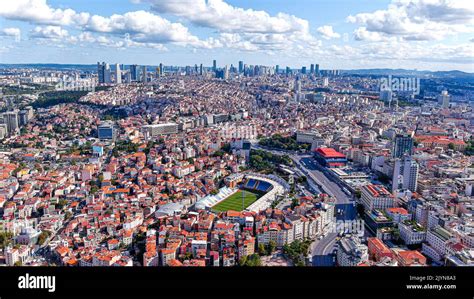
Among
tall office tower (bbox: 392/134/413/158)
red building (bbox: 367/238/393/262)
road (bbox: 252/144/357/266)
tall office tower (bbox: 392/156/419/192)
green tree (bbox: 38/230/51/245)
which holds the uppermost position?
tall office tower (bbox: 392/134/413/158)

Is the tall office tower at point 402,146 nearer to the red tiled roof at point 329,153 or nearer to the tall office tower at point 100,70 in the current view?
the red tiled roof at point 329,153

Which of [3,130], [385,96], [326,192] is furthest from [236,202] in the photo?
[385,96]

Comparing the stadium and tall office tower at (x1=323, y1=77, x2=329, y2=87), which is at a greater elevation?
tall office tower at (x1=323, y1=77, x2=329, y2=87)

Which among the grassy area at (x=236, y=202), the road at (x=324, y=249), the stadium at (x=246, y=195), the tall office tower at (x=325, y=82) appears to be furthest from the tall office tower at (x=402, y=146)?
the tall office tower at (x=325, y=82)

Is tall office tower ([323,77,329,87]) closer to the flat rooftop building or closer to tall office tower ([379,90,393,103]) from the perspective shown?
tall office tower ([379,90,393,103])

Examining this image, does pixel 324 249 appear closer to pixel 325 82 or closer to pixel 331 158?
pixel 331 158

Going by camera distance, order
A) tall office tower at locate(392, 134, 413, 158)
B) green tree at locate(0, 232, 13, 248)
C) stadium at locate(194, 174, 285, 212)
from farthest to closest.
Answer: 1. tall office tower at locate(392, 134, 413, 158)
2. stadium at locate(194, 174, 285, 212)
3. green tree at locate(0, 232, 13, 248)

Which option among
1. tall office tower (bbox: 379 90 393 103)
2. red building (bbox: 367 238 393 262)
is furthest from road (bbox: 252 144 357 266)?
tall office tower (bbox: 379 90 393 103)
